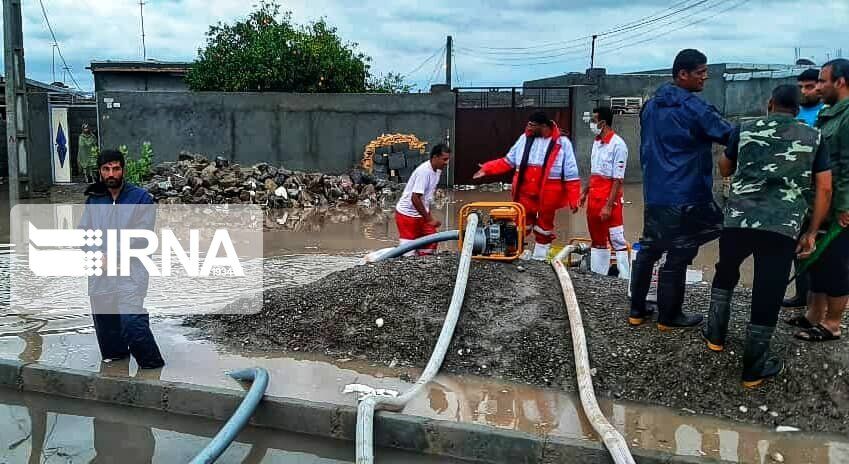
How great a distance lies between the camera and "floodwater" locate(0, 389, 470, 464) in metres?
4.33

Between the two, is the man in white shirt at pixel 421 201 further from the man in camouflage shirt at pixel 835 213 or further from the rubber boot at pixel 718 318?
the man in camouflage shirt at pixel 835 213

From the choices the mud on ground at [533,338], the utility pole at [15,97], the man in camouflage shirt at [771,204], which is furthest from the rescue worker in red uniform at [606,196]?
the utility pole at [15,97]

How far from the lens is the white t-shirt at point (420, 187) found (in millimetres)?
7867

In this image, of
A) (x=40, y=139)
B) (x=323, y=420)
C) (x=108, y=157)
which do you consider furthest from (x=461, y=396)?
(x=40, y=139)

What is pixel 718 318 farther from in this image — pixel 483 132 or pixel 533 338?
pixel 483 132

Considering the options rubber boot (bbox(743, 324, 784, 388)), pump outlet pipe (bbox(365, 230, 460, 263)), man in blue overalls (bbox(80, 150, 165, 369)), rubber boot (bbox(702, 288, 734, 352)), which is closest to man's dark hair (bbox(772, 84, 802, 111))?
rubber boot (bbox(702, 288, 734, 352))

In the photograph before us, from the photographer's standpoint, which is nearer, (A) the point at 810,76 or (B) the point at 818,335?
(B) the point at 818,335

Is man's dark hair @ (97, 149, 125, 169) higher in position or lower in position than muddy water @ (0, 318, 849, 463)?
higher

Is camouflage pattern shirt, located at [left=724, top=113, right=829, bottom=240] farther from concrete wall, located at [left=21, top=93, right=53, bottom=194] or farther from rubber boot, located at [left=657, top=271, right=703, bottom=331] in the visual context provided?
concrete wall, located at [left=21, top=93, right=53, bottom=194]

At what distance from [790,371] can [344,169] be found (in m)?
16.2

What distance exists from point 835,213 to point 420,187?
408 centimetres

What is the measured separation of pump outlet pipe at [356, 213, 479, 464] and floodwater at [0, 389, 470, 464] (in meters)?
0.29

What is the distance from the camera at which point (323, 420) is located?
4.62m

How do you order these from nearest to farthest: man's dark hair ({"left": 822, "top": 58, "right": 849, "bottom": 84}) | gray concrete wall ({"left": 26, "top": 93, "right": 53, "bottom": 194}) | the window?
man's dark hair ({"left": 822, "top": 58, "right": 849, "bottom": 84})
gray concrete wall ({"left": 26, "top": 93, "right": 53, "bottom": 194})
the window
